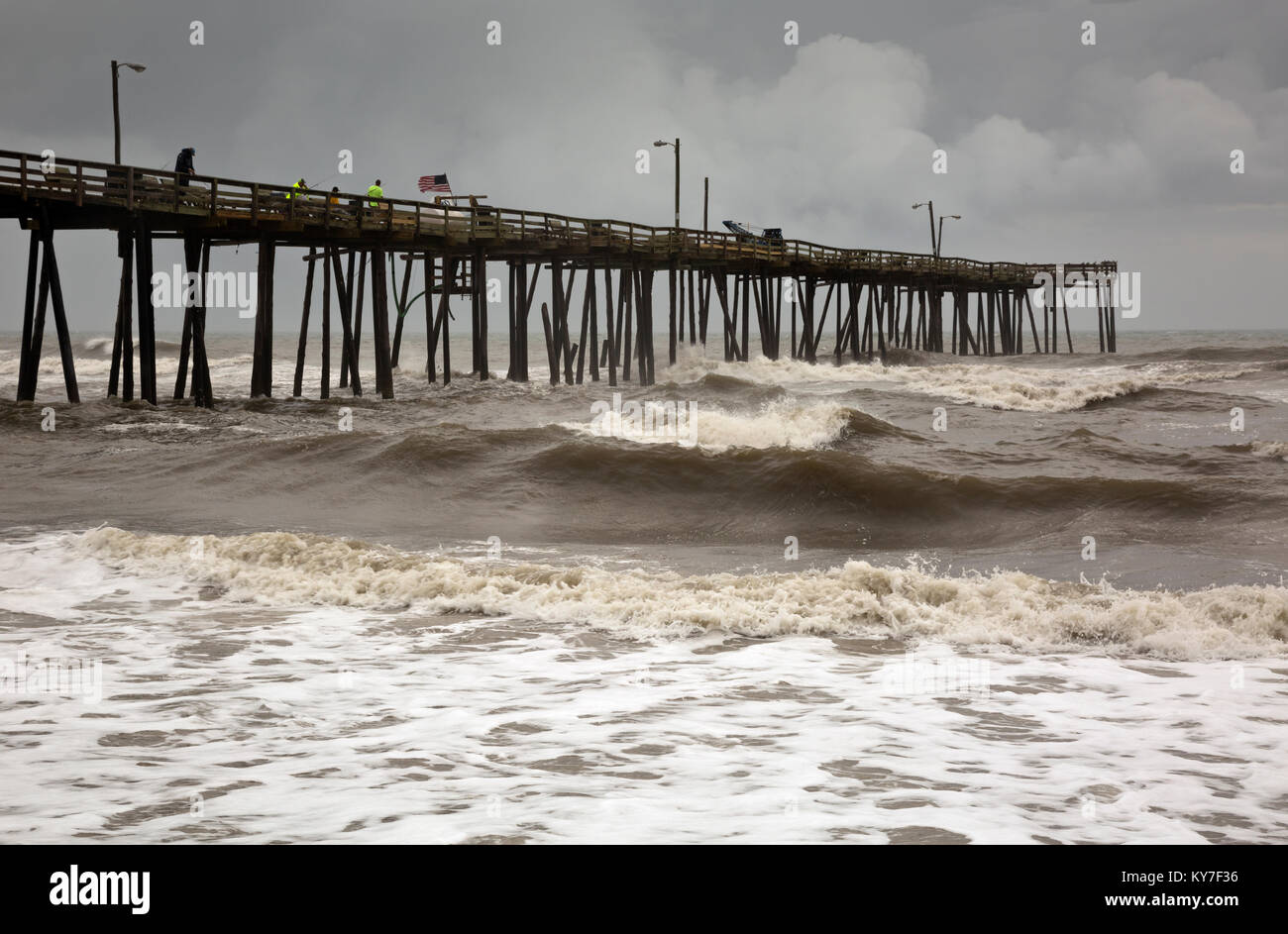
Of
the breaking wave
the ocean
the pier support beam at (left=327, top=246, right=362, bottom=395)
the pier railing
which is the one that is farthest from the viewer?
the pier support beam at (left=327, top=246, right=362, bottom=395)

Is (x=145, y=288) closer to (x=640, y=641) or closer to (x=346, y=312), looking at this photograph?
(x=346, y=312)

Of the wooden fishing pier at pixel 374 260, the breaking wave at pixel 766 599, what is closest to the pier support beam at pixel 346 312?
the wooden fishing pier at pixel 374 260

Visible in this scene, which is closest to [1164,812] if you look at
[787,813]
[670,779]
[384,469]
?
[787,813]

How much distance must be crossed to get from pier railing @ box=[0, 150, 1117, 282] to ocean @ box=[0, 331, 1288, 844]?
5450mm

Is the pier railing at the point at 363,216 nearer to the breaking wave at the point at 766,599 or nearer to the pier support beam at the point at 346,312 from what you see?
the pier support beam at the point at 346,312

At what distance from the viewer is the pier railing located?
2288 centimetres

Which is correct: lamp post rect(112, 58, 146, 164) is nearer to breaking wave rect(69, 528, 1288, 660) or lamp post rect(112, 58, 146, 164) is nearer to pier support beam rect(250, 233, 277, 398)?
pier support beam rect(250, 233, 277, 398)

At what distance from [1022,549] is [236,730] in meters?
9.16

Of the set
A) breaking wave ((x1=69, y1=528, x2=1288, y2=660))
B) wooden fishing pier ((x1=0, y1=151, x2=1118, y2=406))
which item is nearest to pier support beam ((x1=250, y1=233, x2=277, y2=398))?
wooden fishing pier ((x1=0, y1=151, x2=1118, y2=406))

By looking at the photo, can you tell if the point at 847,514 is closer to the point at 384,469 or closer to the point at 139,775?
the point at 384,469

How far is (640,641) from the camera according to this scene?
29.5ft

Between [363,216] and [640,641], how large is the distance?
22690 mm

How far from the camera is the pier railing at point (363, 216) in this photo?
22875 mm

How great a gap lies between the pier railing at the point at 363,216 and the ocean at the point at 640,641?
17.9ft
